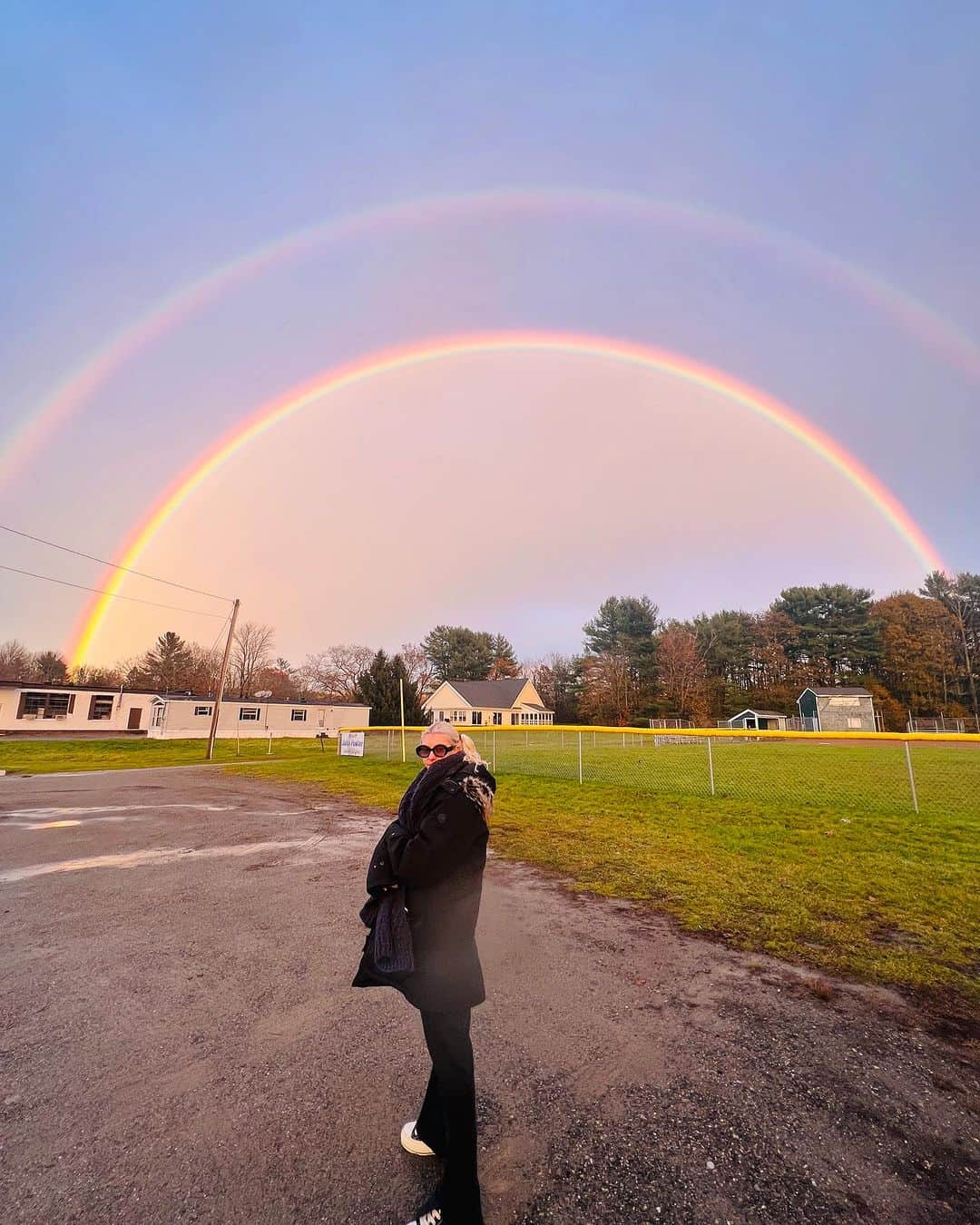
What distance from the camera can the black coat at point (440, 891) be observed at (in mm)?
2232

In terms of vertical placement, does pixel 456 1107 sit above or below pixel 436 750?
below

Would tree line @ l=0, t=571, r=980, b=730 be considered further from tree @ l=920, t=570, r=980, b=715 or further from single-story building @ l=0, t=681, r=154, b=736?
single-story building @ l=0, t=681, r=154, b=736

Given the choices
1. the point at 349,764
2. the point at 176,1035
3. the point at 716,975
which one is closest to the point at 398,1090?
the point at 176,1035

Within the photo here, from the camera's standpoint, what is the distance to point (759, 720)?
56.1m

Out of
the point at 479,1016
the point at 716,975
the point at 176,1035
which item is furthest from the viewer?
the point at 716,975

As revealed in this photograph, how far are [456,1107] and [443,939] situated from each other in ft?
1.87

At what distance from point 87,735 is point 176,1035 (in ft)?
148

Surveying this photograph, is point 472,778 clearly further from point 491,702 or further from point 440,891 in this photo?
point 491,702

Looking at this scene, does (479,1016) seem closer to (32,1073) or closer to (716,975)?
(716,975)

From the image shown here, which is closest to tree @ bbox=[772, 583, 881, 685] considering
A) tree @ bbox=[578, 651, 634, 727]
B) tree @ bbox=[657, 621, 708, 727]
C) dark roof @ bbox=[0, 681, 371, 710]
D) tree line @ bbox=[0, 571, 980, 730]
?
tree line @ bbox=[0, 571, 980, 730]

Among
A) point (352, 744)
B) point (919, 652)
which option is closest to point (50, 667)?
point (352, 744)

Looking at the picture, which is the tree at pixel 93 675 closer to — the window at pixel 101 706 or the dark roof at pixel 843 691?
the window at pixel 101 706

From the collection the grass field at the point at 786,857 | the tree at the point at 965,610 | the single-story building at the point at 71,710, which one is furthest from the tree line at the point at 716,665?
the grass field at the point at 786,857

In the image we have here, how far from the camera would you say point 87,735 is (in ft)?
129
